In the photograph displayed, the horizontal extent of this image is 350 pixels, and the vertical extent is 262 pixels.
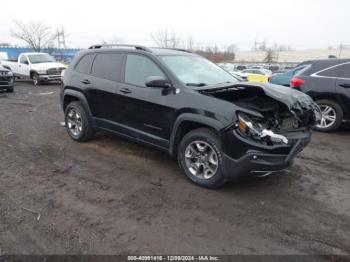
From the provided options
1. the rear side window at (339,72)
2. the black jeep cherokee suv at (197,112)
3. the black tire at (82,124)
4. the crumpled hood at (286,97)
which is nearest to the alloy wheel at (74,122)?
the black tire at (82,124)

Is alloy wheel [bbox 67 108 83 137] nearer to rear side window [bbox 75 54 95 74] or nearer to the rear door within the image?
the rear door

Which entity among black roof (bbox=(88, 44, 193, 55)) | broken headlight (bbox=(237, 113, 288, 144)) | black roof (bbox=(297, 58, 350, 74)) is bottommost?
broken headlight (bbox=(237, 113, 288, 144))

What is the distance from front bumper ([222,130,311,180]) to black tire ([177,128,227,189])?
0.34 feet

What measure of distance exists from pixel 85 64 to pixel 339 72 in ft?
18.7

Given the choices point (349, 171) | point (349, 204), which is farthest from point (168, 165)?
point (349, 171)

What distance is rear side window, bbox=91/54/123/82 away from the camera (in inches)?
192

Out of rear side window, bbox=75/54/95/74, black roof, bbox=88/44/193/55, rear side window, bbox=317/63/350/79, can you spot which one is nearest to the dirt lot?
rear side window, bbox=75/54/95/74

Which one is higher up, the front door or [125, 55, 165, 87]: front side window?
[125, 55, 165, 87]: front side window

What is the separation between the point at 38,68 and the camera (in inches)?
642

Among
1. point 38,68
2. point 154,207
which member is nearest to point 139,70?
point 154,207

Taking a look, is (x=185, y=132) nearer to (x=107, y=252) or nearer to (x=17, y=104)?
(x=107, y=252)

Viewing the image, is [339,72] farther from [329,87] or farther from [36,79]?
[36,79]

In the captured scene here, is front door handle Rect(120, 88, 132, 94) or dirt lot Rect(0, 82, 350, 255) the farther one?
front door handle Rect(120, 88, 132, 94)

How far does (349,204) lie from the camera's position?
3598 mm
